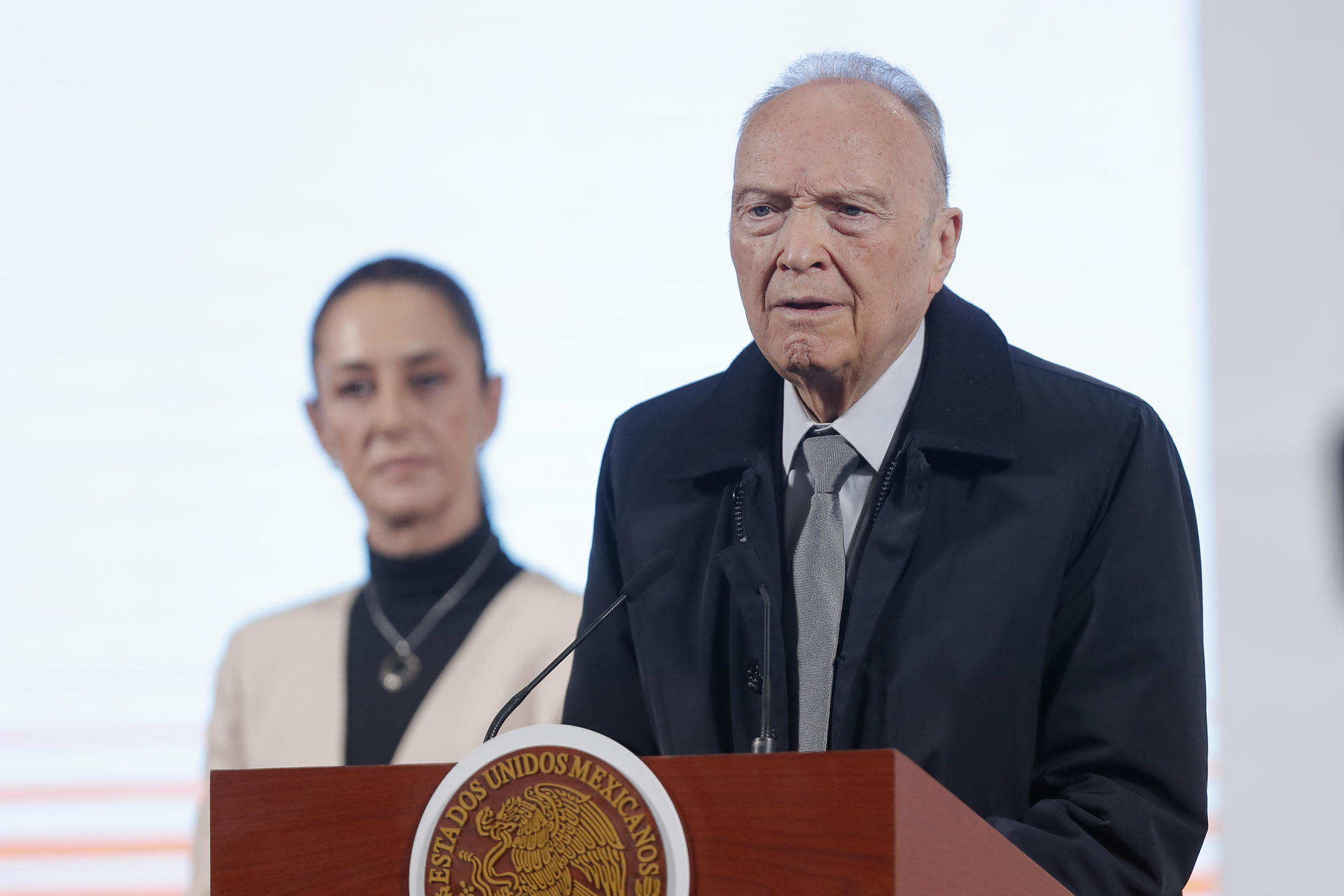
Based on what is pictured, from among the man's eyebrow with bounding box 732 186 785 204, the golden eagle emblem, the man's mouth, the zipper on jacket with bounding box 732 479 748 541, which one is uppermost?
the man's eyebrow with bounding box 732 186 785 204

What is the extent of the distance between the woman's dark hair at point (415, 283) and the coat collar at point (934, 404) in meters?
1.21

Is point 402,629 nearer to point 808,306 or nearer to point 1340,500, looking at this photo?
point 808,306

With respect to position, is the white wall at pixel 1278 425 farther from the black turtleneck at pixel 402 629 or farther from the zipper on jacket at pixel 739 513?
the black turtleneck at pixel 402 629

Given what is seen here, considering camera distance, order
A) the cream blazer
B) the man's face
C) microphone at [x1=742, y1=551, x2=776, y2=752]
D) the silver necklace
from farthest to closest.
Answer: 1. the silver necklace
2. the cream blazer
3. the man's face
4. microphone at [x1=742, y1=551, x2=776, y2=752]

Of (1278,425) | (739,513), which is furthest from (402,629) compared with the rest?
(1278,425)

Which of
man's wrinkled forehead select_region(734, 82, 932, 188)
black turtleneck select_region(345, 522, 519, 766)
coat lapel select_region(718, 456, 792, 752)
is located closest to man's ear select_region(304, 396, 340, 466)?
black turtleneck select_region(345, 522, 519, 766)

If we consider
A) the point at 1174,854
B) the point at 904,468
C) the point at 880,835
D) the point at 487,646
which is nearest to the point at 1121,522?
the point at 904,468

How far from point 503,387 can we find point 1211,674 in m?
1.52

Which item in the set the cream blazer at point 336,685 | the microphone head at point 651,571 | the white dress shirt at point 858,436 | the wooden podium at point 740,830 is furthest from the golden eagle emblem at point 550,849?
the cream blazer at point 336,685

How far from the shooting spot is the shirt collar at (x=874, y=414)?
1773 millimetres

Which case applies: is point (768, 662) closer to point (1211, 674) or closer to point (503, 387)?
point (1211, 674)

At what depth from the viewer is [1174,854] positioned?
60.7 inches

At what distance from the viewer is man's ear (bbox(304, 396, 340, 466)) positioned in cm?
310

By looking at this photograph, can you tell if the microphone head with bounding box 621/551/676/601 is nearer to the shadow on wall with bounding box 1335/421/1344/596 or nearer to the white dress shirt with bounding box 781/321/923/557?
the white dress shirt with bounding box 781/321/923/557
